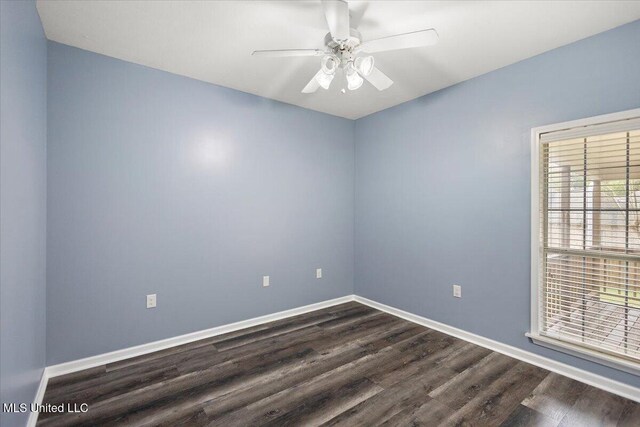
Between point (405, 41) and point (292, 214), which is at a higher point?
point (405, 41)

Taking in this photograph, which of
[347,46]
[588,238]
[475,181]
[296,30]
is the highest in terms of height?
[296,30]

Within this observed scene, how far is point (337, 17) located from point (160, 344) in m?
2.90

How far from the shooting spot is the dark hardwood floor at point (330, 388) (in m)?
1.80

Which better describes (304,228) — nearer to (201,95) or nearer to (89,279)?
(201,95)

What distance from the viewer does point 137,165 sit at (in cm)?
255

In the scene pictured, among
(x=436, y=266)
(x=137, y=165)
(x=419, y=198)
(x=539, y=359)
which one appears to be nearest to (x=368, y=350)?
(x=436, y=266)

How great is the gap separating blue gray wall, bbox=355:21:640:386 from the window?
89mm

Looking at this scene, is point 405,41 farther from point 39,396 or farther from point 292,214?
point 39,396

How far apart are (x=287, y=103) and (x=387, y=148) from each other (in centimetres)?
132

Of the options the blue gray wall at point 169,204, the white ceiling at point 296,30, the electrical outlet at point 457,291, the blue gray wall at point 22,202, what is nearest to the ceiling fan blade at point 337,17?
the white ceiling at point 296,30

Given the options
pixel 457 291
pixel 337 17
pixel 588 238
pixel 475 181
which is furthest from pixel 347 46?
pixel 457 291

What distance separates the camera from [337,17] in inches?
64.2

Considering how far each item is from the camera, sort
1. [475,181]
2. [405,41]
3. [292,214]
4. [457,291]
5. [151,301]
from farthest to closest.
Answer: [292,214], [457,291], [475,181], [151,301], [405,41]

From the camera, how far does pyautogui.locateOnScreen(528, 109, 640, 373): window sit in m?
2.00
